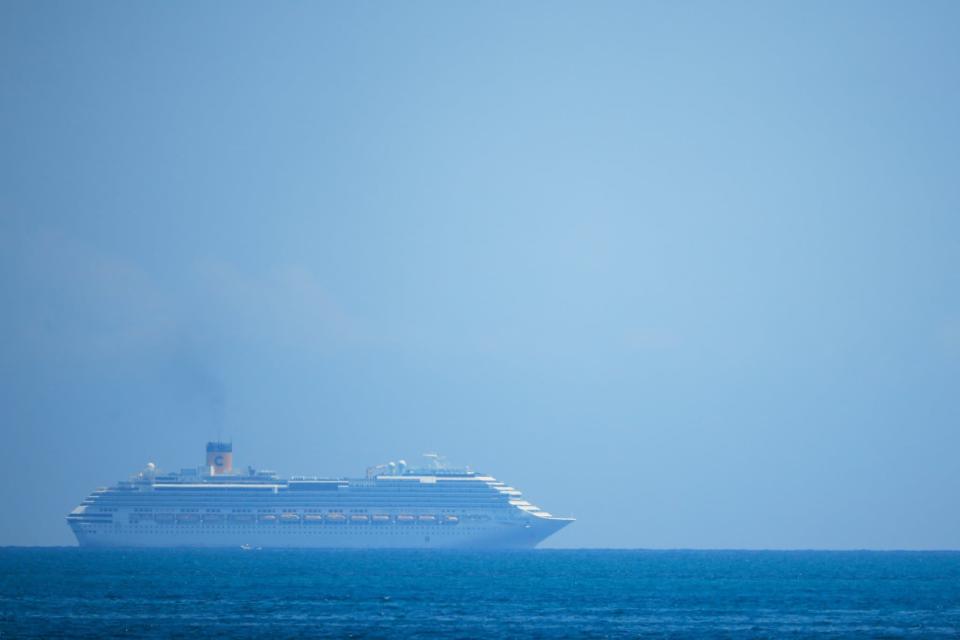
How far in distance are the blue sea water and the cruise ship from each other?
3222 centimetres

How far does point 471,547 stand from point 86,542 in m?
38.1

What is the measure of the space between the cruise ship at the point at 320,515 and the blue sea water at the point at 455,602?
32.2 m

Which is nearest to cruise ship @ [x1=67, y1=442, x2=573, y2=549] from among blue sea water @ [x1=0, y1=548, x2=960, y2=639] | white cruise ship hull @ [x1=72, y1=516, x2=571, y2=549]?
white cruise ship hull @ [x1=72, y1=516, x2=571, y2=549]

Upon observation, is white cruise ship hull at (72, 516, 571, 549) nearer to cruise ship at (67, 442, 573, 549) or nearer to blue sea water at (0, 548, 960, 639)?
cruise ship at (67, 442, 573, 549)

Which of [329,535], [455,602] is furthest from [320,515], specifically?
[455,602]

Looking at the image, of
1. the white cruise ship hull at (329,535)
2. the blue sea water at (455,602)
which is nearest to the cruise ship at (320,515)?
the white cruise ship hull at (329,535)

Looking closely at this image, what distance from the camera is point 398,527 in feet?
499

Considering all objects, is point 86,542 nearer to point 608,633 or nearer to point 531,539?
point 531,539

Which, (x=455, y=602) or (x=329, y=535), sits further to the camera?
(x=329, y=535)

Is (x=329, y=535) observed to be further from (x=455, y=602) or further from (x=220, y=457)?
(x=455, y=602)

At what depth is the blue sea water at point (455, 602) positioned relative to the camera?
196ft

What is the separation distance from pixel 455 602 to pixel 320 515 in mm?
80294

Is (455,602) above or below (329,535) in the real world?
below

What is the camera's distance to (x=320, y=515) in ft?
504
